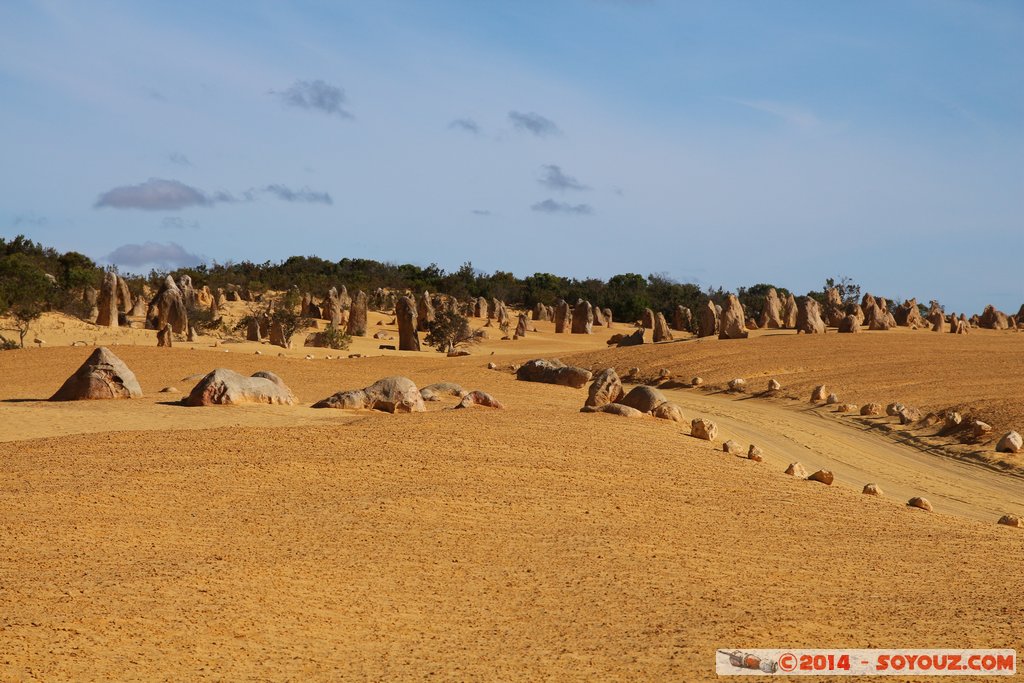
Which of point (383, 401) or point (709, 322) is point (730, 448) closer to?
point (383, 401)

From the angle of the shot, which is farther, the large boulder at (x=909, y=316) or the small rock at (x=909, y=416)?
the large boulder at (x=909, y=316)

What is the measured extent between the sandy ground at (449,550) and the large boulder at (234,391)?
55 cm

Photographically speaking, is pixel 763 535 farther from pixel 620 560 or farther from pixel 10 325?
pixel 10 325

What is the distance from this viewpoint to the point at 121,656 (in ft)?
26.2

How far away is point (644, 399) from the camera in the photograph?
21.3 m

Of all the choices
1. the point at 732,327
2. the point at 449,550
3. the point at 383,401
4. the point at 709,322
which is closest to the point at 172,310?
the point at 709,322

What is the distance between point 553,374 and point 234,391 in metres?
13.4

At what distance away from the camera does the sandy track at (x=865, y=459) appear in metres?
17.9

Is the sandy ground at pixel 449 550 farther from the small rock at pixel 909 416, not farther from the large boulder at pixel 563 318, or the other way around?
the large boulder at pixel 563 318

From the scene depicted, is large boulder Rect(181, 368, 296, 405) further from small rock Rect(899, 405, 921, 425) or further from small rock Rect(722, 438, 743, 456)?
Result: small rock Rect(899, 405, 921, 425)

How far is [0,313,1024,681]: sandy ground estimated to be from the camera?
330 inches

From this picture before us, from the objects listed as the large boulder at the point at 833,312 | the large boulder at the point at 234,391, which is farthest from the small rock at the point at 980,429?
the large boulder at the point at 833,312

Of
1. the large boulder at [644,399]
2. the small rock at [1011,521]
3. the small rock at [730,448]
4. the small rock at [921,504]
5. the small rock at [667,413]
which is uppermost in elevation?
the large boulder at [644,399]

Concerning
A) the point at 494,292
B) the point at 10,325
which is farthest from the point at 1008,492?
the point at 494,292
